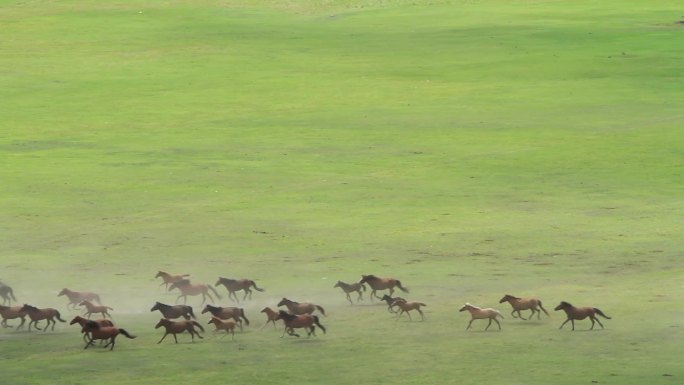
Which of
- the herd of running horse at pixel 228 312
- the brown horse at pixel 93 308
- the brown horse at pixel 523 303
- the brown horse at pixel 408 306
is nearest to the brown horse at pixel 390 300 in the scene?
the herd of running horse at pixel 228 312

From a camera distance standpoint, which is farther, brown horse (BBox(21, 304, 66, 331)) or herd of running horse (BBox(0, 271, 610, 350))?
brown horse (BBox(21, 304, 66, 331))

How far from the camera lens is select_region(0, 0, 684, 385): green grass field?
23625mm

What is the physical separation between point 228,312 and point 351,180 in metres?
15.7

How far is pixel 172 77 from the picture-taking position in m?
58.0

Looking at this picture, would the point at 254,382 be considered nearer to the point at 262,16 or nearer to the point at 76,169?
the point at 76,169

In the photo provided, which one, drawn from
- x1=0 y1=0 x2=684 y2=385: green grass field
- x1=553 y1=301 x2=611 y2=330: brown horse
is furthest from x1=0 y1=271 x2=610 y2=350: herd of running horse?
x1=0 y1=0 x2=684 y2=385: green grass field

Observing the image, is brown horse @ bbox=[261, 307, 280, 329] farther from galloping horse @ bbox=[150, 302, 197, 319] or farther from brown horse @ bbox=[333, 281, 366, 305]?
brown horse @ bbox=[333, 281, 366, 305]

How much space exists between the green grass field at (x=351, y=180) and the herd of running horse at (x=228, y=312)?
0.25 metres

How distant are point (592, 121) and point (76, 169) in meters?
15.2

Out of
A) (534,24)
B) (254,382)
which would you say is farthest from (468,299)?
(534,24)

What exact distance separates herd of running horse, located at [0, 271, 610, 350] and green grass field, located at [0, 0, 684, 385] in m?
0.25

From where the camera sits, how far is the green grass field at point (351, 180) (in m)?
23.6

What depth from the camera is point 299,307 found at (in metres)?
25.1

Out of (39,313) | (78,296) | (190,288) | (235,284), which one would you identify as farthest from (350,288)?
(39,313)
